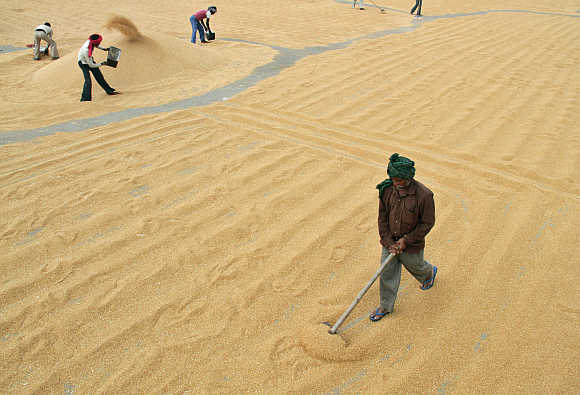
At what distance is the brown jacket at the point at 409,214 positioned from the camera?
2.53 m

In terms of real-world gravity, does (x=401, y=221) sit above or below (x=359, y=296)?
above

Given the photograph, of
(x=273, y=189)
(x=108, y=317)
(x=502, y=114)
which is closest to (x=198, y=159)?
(x=273, y=189)

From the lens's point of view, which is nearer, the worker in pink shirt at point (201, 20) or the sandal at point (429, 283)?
the sandal at point (429, 283)

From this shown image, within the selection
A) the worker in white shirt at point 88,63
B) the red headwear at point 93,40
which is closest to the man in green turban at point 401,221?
the worker in white shirt at point 88,63

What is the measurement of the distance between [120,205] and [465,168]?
3967 millimetres

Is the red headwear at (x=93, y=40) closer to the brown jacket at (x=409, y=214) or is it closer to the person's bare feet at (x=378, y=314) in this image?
the brown jacket at (x=409, y=214)

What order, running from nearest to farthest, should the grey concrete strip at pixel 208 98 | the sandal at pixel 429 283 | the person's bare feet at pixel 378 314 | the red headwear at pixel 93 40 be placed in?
1. the person's bare feet at pixel 378 314
2. the sandal at pixel 429 283
3. the grey concrete strip at pixel 208 98
4. the red headwear at pixel 93 40

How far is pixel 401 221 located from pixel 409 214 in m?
0.08

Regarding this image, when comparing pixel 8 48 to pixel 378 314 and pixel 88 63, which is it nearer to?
pixel 88 63

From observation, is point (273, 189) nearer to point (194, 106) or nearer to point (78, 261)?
point (78, 261)

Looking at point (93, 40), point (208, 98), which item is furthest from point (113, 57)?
point (208, 98)

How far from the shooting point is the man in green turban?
98.1 inches

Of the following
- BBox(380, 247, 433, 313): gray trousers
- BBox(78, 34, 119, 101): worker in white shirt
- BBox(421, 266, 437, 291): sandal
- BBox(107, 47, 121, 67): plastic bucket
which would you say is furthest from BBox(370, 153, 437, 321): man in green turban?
BBox(107, 47, 121, 67): plastic bucket

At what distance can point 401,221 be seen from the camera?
2602 millimetres
